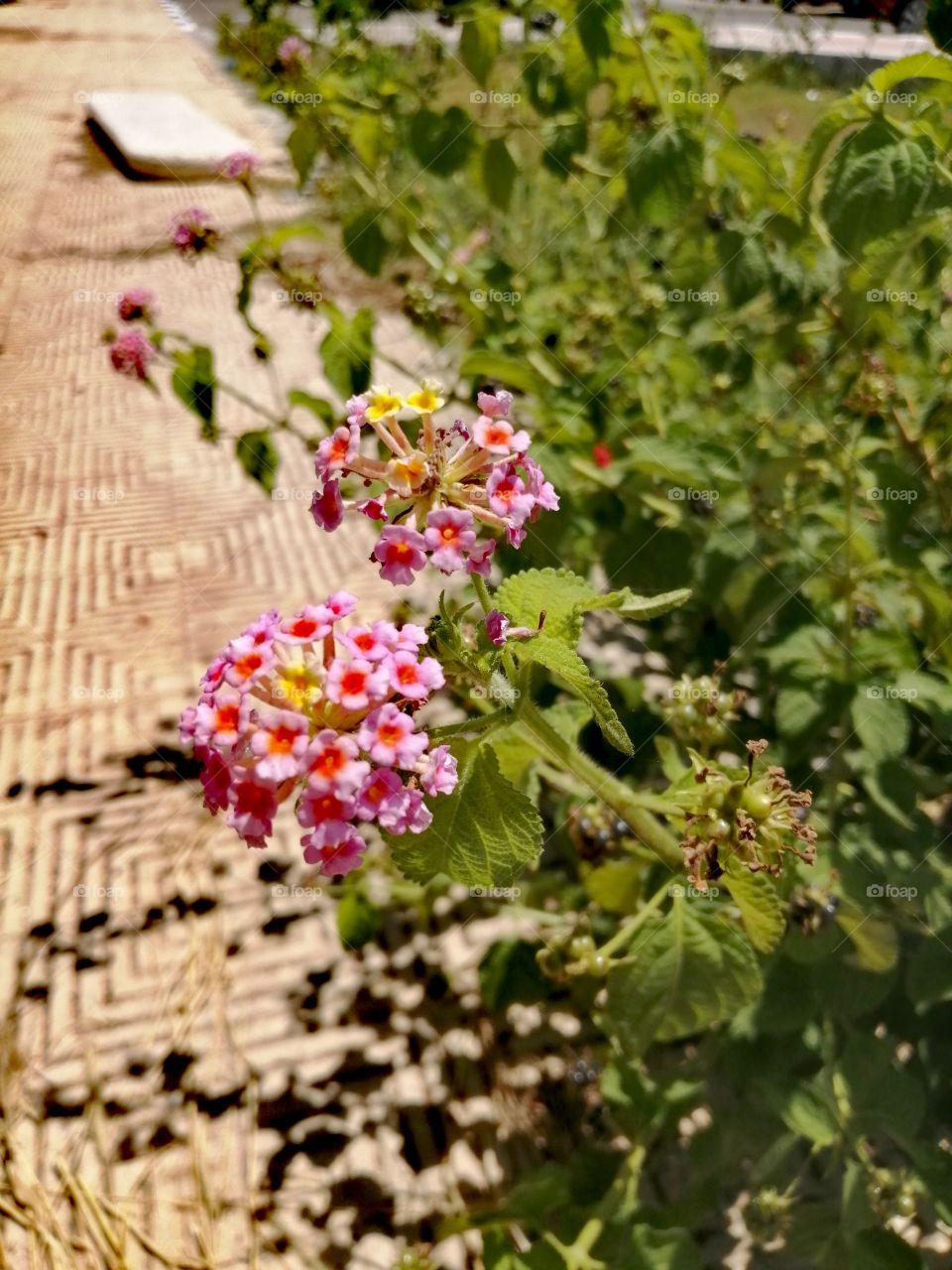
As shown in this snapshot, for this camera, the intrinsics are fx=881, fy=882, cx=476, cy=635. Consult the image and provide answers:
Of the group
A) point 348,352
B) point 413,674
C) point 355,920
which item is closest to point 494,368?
point 348,352

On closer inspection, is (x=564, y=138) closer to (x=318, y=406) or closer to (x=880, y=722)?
(x=318, y=406)

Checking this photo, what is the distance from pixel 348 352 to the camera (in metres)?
1.49

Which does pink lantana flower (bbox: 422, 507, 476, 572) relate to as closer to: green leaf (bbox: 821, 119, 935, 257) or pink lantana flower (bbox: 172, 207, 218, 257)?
green leaf (bbox: 821, 119, 935, 257)

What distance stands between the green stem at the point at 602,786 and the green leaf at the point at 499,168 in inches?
42.4

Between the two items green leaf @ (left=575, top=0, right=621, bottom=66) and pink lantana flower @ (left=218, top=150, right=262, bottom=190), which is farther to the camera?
pink lantana flower @ (left=218, top=150, right=262, bottom=190)

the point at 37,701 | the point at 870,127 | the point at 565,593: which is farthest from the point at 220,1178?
the point at 870,127

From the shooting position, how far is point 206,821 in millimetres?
2047

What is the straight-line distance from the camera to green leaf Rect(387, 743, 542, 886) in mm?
829

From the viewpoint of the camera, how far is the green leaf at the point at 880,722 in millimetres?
1510

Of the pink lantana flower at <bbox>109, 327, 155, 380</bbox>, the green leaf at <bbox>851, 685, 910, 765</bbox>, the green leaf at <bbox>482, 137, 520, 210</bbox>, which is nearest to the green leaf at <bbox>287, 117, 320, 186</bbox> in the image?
the green leaf at <bbox>482, 137, 520, 210</bbox>

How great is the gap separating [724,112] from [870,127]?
1.17 ft

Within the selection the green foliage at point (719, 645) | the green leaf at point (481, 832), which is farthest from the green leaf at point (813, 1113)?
the green leaf at point (481, 832)

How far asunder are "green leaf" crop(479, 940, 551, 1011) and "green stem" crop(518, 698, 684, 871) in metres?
0.53

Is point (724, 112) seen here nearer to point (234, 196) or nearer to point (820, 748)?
point (820, 748)
